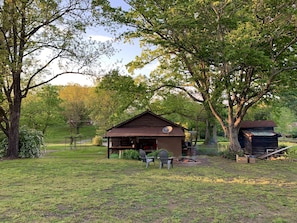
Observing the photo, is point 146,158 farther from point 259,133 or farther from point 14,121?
point 259,133

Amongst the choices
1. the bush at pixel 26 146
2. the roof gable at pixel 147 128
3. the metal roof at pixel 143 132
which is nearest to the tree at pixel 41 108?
the bush at pixel 26 146

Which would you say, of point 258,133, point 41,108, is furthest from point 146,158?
point 41,108

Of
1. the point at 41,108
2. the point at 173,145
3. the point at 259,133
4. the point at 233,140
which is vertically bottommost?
the point at 173,145

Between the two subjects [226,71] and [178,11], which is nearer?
[178,11]

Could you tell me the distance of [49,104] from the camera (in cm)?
2808

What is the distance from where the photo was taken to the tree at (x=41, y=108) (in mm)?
27156

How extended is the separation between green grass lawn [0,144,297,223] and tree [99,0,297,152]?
278 inches

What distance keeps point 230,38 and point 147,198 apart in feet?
33.7

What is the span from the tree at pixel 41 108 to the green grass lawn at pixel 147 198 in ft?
59.2

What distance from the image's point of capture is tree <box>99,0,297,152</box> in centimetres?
1361

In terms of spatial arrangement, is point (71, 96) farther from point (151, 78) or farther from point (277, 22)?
point (277, 22)

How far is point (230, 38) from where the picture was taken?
1380cm

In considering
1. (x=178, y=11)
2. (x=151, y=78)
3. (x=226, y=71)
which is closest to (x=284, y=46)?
(x=226, y=71)

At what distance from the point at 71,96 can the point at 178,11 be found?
3595 centimetres
